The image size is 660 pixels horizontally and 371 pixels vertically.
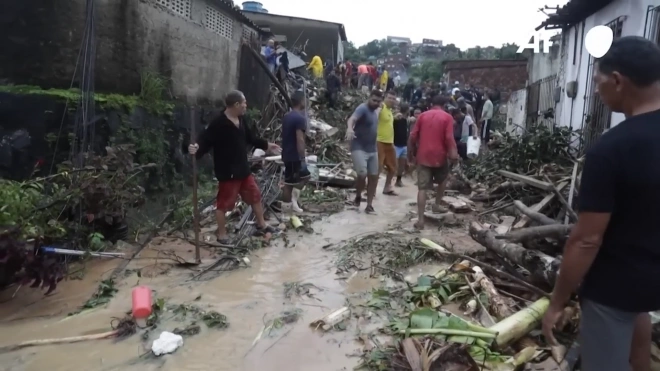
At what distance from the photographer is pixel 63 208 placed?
210 inches

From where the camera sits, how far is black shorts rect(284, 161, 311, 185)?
7.73m

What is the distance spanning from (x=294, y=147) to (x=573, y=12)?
6.96 meters

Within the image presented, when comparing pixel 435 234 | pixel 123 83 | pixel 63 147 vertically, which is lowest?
pixel 435 234

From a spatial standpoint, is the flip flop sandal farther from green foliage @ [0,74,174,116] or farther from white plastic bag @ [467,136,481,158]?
white plastic bag @ [467,136,481,158]

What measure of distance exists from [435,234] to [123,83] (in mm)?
4681

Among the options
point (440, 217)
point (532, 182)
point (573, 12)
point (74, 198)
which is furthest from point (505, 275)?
point (573, 12)

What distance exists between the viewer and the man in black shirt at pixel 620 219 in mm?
1988

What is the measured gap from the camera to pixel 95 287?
5.01 meters

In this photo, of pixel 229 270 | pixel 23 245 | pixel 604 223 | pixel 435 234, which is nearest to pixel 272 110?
pixel 435 234

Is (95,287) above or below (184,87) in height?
below

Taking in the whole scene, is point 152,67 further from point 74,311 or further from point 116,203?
point 74,311

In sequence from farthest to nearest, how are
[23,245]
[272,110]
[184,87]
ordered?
1. [272,110]
2. [184,87]
3. [23,245]

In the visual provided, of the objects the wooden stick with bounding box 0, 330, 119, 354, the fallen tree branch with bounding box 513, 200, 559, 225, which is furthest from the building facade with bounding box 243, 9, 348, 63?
the wooden stick with bounding box 0, 330, 119, 354

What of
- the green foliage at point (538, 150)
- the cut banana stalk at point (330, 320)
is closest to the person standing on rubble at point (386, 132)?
the green foliage at point (538, 150)
